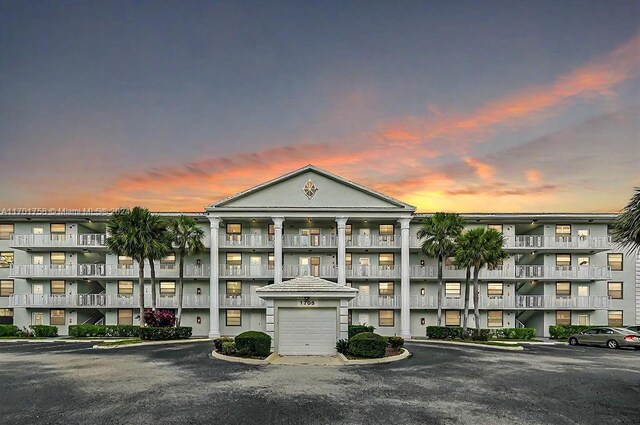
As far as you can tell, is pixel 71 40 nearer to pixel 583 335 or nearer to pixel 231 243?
pixel 231 243

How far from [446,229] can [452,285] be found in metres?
6.78

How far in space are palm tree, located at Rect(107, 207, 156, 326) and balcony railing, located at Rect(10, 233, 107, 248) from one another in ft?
14.6

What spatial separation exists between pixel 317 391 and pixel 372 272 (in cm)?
2300

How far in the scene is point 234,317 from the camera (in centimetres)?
3759

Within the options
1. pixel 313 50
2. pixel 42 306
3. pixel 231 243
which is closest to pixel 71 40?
pixel 313 50

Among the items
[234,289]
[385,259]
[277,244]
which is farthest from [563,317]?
[234,289]

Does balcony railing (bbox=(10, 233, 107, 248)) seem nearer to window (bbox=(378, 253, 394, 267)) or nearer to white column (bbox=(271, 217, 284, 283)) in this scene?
white column (bbox=(271, 217, 284, 283))

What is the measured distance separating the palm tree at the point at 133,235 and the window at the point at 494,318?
3028cm

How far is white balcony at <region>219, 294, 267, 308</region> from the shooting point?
3641 centimetres

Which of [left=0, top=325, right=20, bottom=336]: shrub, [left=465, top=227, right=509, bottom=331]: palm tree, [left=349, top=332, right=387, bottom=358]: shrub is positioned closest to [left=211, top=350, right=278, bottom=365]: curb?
[left=349, top=332, right=387, bottom=358]: shrub

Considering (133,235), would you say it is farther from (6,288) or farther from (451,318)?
(451,318)

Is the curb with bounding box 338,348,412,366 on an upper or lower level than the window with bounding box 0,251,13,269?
lower

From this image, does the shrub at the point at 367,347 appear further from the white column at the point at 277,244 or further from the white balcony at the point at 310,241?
the white balcony at the point at 310,241

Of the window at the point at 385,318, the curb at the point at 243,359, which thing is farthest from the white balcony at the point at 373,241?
the curb at the point at 243,359
